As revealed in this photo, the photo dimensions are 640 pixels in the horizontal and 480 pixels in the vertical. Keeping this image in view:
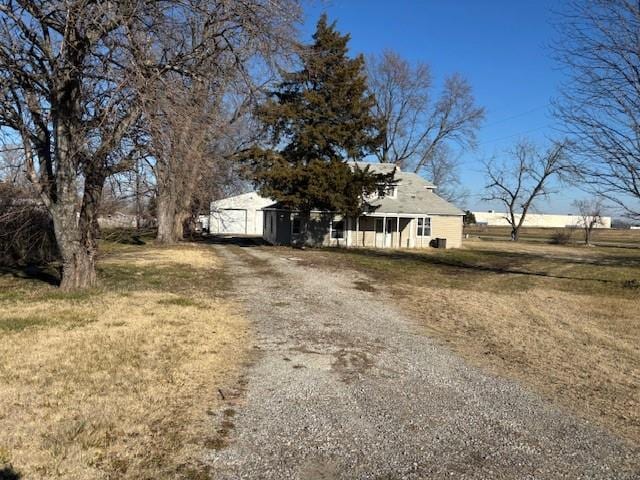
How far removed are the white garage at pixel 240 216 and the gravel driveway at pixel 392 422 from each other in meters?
47.4

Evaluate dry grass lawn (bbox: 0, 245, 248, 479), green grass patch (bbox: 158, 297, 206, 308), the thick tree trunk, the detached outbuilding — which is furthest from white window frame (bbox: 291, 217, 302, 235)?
dry grass lawn (bbox: 0, 245, 248, 479)

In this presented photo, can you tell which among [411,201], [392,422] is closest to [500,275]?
[392,422]

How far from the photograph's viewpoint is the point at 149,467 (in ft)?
11.6

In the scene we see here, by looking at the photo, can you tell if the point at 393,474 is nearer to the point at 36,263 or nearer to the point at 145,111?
the point at 145,111

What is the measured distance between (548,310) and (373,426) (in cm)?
871

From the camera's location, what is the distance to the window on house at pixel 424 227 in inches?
1383

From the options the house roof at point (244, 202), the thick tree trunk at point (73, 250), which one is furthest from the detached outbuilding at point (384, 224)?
the thick tree trunk at point (73, 250)

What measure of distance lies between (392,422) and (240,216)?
5125cm

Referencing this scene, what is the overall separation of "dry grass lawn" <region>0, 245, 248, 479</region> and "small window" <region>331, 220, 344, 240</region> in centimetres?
2246

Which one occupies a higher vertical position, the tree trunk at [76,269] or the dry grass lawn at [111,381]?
the tree trunk at [76,269]

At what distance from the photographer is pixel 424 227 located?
35.2m

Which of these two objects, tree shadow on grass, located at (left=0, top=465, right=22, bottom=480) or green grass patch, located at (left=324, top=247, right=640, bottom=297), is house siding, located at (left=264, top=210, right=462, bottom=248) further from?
tree shadow on grass, located at (left=0, top=465, right=22, bottom=480)

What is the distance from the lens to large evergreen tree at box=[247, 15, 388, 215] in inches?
1032

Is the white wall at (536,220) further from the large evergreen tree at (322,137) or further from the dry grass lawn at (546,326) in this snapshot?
the dry grass lawn at (546,326)
